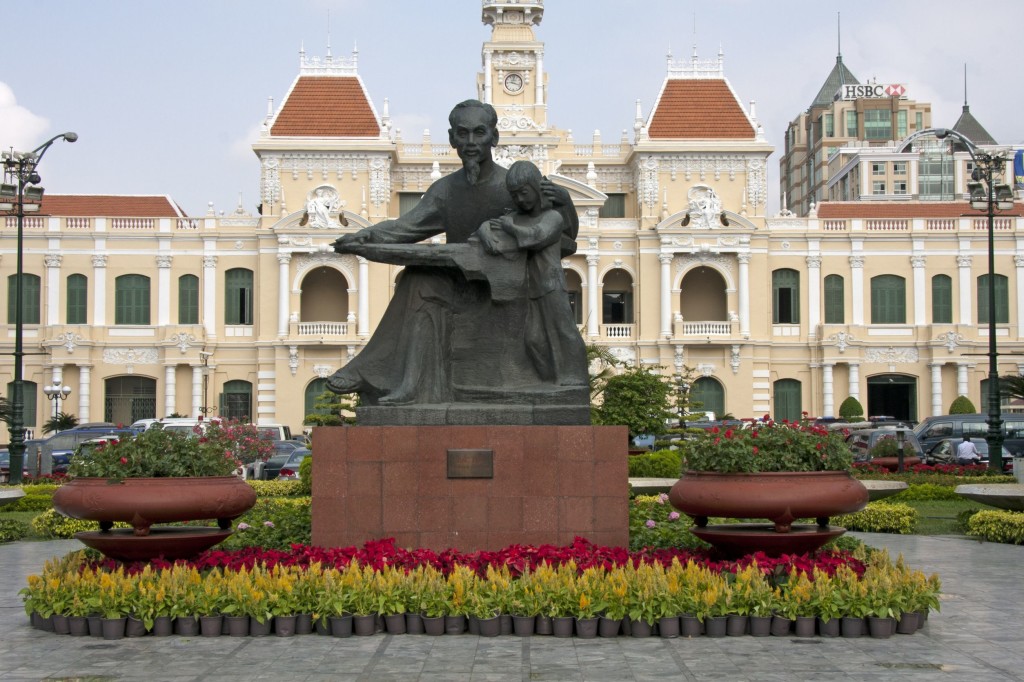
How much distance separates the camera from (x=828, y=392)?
50.4m

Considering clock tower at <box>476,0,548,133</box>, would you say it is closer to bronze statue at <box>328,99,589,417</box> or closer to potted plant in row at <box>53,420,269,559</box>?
bronze statue at <box>328,99,589,417</box>

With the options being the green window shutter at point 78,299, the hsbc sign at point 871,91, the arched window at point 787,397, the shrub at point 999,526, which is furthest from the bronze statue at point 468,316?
the hsbc sign at point 871,91

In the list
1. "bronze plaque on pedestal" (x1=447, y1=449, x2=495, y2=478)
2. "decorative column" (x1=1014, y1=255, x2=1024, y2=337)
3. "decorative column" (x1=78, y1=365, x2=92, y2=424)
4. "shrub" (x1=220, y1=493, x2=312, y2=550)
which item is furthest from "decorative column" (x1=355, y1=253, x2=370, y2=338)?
"bronze plaque on pedestal" (x1=447, y1=449, x2=495, y2=478)

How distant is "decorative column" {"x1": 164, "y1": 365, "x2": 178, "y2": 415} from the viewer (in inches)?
1960

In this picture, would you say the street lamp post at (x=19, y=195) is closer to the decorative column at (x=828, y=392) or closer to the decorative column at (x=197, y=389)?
the decorative column at (x=197, y=389)

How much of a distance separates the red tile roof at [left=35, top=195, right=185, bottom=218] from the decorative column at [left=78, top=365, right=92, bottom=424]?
6.95 metres

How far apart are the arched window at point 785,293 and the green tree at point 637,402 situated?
21773 millimetres

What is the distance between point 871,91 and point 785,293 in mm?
59077

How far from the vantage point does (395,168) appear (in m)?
53.0

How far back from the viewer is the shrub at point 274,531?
10.3 meters

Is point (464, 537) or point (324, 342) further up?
point (324, 342)

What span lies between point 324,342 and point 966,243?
26426 millimetres

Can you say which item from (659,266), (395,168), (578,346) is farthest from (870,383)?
(578,346)

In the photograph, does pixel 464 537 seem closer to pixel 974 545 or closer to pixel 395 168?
pixel 974 545
